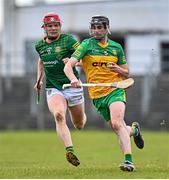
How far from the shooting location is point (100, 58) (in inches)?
517

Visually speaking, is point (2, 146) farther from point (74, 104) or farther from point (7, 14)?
point (7, 14)

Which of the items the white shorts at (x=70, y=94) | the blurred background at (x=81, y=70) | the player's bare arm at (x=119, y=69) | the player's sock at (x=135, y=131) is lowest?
the blurred background at (x=81, y=70)

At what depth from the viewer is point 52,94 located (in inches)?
551

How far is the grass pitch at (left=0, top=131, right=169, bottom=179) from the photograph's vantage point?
40.4 feet

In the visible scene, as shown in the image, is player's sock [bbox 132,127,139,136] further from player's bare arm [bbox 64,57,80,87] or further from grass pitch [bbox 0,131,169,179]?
player's bare arm [bbox 64,57,80,87]

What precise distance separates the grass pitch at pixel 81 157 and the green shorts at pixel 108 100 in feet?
3.04

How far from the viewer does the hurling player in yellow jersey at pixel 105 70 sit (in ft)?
42.3

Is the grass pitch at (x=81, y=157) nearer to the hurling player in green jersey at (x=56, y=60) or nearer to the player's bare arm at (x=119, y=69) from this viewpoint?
the hurling player in green jersey at (x=56, y=60)

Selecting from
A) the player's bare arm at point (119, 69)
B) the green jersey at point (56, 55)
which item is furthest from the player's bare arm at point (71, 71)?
the green jersey at point (56, 55)

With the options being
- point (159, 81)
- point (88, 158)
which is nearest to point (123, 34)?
point (159, 81)

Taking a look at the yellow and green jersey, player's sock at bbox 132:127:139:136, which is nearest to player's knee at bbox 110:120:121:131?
the yellow and green jersey

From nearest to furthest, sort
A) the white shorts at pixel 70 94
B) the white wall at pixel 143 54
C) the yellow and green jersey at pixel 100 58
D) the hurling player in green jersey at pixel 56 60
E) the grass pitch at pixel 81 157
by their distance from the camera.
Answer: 1. the grass pitch at pixel 81 157
2. the yellow and green jersey at pixel 100 58
3. the hurling player in green jersey at pixel 56 60
4. the white shorts at pixel 70 94
5. the white wall at pixel 143 54

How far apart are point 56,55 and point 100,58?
3.52ft

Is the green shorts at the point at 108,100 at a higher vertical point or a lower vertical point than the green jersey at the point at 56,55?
lower
